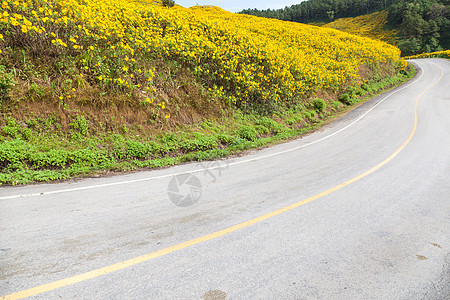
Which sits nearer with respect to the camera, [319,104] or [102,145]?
[102,145]

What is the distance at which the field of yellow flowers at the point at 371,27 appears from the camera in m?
68.8

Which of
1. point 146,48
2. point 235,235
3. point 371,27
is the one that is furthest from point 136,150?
point 371,27

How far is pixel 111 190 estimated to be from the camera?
5129mm

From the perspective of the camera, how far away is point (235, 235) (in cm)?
350

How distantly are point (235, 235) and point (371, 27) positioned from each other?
93.9 meters

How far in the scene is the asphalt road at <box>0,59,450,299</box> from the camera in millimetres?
2578

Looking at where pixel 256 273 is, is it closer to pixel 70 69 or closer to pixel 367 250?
pixel 367 250

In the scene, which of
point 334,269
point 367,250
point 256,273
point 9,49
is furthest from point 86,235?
point 9,49

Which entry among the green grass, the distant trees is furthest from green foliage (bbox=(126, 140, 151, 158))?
the distant trees

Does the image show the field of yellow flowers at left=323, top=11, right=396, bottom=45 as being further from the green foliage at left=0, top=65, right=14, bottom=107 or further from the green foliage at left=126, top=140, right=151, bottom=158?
the green foliage at left=0, top=65, right=14, bottom=107

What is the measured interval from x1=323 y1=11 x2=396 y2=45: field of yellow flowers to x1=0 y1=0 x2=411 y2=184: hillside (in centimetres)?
7071

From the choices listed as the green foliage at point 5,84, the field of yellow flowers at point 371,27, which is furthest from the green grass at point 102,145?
the field of yellow flowers at point 371,27

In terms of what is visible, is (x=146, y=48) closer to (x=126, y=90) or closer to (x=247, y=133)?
(x=126, y=90)

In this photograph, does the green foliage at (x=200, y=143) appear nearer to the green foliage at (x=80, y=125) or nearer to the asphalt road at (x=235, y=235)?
Answer: the asphalt road at (x=235, y=235)
